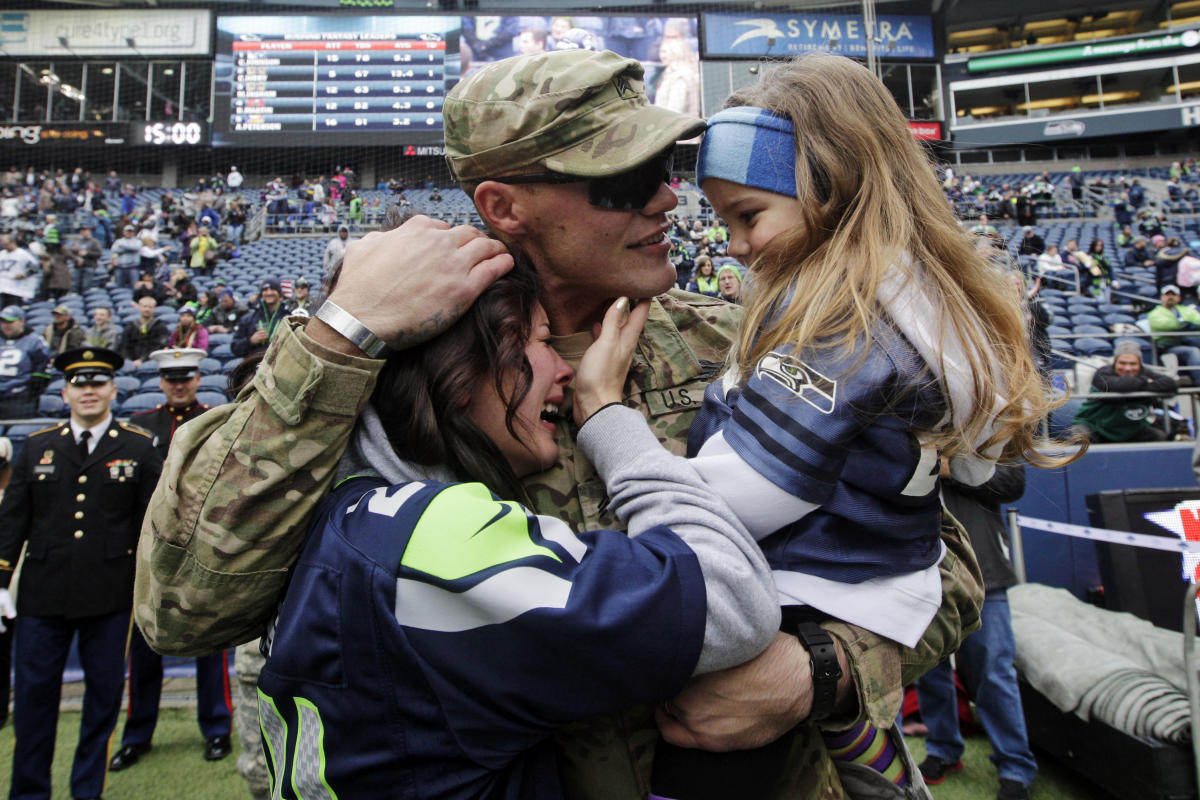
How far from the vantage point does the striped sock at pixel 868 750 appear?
1368 mm

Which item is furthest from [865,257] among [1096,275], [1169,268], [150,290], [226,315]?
[1096,275]

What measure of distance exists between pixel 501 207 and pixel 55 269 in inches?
637

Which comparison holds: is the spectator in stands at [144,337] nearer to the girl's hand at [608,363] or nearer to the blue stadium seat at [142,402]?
the blue stadium seat at [142,402]

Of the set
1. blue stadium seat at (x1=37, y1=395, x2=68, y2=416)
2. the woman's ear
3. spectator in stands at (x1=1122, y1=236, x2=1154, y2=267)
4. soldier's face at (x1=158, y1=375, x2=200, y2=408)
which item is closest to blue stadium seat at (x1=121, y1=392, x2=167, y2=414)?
blue stadium seat at (x1=37, y1=395, x2=68, y2=416)

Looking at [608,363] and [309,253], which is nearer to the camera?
[608,363]

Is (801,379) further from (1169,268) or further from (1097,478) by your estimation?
(1169,268)

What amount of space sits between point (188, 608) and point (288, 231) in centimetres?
2177

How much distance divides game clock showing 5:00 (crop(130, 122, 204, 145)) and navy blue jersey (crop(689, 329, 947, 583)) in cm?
2820

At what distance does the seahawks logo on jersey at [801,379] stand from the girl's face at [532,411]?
0.32 m

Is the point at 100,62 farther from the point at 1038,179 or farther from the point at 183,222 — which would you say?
the point at 1038,179


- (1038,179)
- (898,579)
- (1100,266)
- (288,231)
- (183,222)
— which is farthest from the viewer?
(1038,179)

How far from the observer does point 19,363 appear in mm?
8086

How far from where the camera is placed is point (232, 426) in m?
1.00

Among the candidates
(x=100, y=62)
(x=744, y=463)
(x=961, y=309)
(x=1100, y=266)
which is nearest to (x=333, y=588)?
(x=744, y=463)
